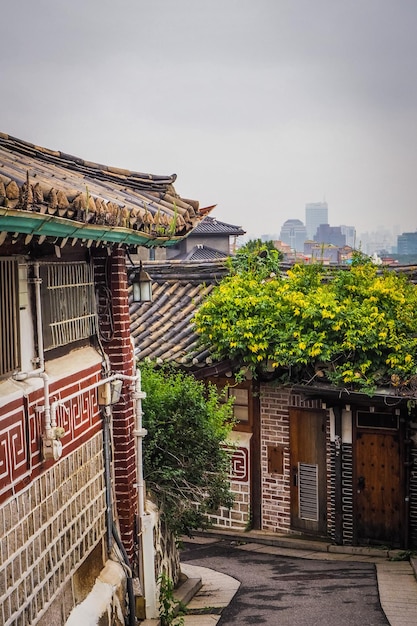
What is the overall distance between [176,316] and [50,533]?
34.6 ft

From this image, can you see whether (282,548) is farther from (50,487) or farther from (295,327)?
(50,487)

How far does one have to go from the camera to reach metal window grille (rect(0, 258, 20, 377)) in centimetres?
682

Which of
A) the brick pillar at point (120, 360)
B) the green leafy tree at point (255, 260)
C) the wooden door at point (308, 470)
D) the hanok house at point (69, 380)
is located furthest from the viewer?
the green leafy tree at point (255, 260)

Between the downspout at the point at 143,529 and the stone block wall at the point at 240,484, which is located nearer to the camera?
the downspout at the point at 143,529

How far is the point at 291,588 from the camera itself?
1291 cm

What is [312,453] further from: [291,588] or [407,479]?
[291,588]

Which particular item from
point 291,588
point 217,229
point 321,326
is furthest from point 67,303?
point 217,229

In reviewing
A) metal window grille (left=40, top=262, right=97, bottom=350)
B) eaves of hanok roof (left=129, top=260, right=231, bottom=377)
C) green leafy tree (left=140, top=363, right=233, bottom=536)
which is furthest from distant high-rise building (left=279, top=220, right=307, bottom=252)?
metal window grille (left=40, top=262, right=97, bottom=350)

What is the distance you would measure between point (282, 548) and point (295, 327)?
4.53m

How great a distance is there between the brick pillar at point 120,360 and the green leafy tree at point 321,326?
568 centimetres

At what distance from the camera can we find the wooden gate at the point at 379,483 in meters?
15.5

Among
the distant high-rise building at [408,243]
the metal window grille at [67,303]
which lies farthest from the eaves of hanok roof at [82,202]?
the distant high-rise building at [408,243]

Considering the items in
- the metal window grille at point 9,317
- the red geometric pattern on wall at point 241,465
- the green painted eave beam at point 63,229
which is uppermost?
the green painted eave beam at point 63,229

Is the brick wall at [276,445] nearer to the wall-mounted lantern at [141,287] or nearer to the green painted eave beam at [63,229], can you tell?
the wall-mounted lantern at [141,287]
